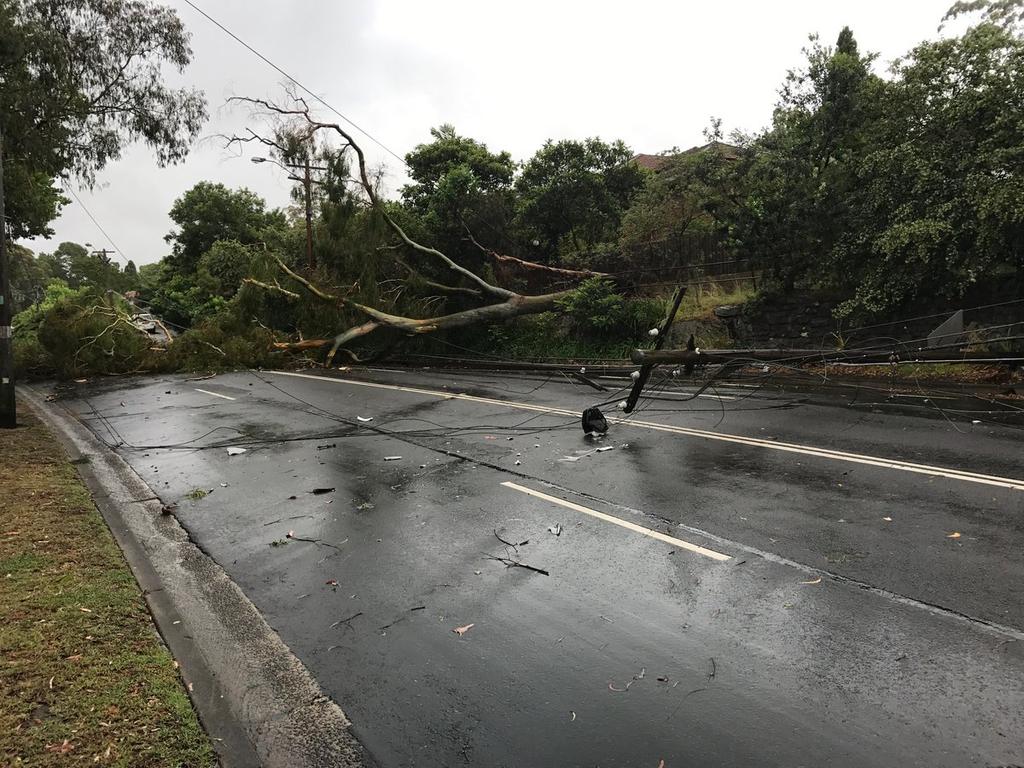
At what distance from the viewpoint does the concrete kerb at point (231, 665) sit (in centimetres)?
290

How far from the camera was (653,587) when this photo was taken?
168 inches

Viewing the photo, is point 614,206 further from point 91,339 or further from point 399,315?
point 91,339

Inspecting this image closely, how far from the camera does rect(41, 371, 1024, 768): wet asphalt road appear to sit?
9.43ft

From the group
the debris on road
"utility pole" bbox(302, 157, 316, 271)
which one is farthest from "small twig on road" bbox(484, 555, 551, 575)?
"utility pole" bbox(302, 157, 316, 271)

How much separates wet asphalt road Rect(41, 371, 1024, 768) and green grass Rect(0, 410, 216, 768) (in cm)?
75

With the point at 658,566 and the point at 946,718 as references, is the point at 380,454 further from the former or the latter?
the point at 946,718

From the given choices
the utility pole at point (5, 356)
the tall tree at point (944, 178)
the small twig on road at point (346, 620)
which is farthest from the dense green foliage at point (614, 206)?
the small twig on road at point (346, 620)

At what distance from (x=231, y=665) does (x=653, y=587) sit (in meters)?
2.76

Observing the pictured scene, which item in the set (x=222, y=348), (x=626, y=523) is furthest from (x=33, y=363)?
(x=626, y=523)

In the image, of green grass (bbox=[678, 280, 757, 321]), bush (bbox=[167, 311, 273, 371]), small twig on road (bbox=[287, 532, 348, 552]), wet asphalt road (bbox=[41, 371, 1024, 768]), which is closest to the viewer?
wet asphalt road (bbox=[41, 371, 1024, 768])

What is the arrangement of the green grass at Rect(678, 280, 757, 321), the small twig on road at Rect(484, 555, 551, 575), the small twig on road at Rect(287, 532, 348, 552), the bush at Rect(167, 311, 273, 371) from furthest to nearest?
the bush at Rect(167, 311, 273, 371) → the green grass at Rect(678, 280, 757, 321) → the small twig on road at Rect(287, 532, 348, 552) → the small twig on road at Rect(484, 555, 551, 575)

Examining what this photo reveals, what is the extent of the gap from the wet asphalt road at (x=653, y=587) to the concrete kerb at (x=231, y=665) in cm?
13

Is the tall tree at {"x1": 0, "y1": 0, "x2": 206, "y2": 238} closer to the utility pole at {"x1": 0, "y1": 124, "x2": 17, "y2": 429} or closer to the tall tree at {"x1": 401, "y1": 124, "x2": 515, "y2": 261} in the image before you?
the utility pole at {"x1": 0, "y1": 124, "x2": 17, "y2": 429}

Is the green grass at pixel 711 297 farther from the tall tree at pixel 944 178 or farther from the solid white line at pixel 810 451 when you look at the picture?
the solid white line at pixel 810 451
